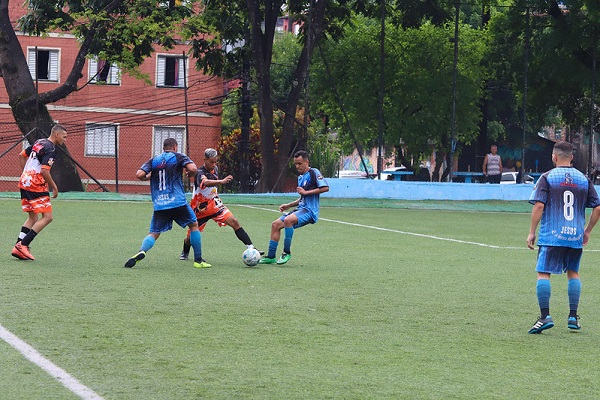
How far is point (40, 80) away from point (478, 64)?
60.4 feet

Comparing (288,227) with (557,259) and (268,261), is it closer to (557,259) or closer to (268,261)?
(268,261)

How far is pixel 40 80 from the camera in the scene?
1890 inches

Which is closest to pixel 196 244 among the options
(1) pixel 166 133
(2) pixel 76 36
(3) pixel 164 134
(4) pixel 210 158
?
(4) pixel 210 158

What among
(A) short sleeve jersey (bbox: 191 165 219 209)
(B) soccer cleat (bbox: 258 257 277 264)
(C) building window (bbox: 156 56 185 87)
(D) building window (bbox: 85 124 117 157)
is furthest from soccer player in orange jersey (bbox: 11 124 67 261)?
(C) building window (bbox: 156 56 185 87)

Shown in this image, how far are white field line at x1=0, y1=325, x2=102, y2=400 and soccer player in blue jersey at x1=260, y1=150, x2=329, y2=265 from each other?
6572mm

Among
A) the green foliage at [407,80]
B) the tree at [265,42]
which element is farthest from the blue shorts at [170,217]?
the green foliage at [407,80]

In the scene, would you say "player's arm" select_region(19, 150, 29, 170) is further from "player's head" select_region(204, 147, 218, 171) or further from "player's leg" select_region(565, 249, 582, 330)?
"player's leg" select_region(565, 249, 582, 330)

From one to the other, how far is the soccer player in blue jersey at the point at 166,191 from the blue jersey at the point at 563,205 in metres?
5.17

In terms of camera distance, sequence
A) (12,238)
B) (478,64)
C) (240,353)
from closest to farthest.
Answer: (240,353) → (12,238) → (478,64)

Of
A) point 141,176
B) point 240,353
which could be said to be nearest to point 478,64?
point 141,176

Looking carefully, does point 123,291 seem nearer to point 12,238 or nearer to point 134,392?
point 134,392

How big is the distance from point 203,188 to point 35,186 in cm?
210

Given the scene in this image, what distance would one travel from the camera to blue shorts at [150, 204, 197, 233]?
13859 mm

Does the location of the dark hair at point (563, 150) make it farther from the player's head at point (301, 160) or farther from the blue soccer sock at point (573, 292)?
the player's head at point (301, 160)
